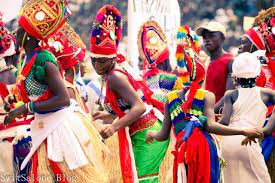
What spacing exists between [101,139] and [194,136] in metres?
0.88

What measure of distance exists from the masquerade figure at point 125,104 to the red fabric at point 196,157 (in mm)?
750

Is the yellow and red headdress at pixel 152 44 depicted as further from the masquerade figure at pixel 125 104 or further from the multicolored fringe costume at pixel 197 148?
the multicolored fringe costume at pixel 197 148

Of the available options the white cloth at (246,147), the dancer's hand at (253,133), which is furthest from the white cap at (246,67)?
the dancer's hand at (253,133)

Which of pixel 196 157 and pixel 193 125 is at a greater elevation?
pixel 193 125

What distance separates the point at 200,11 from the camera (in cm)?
2559

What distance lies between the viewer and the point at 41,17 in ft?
28.5

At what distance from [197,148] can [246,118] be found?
2.96ft

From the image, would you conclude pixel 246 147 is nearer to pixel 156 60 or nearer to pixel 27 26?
pixel 27 26

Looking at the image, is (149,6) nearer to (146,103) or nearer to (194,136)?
(146,103)

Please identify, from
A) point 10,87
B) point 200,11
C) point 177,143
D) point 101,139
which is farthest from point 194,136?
point 200,11

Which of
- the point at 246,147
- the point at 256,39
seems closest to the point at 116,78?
the point at 246,147

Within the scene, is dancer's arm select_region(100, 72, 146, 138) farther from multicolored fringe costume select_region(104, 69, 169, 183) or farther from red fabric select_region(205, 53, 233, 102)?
red fabric select_region(205, 53, 233, 102)

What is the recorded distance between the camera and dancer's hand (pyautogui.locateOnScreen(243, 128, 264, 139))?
8586mm

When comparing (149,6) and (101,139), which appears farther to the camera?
(149,6)
